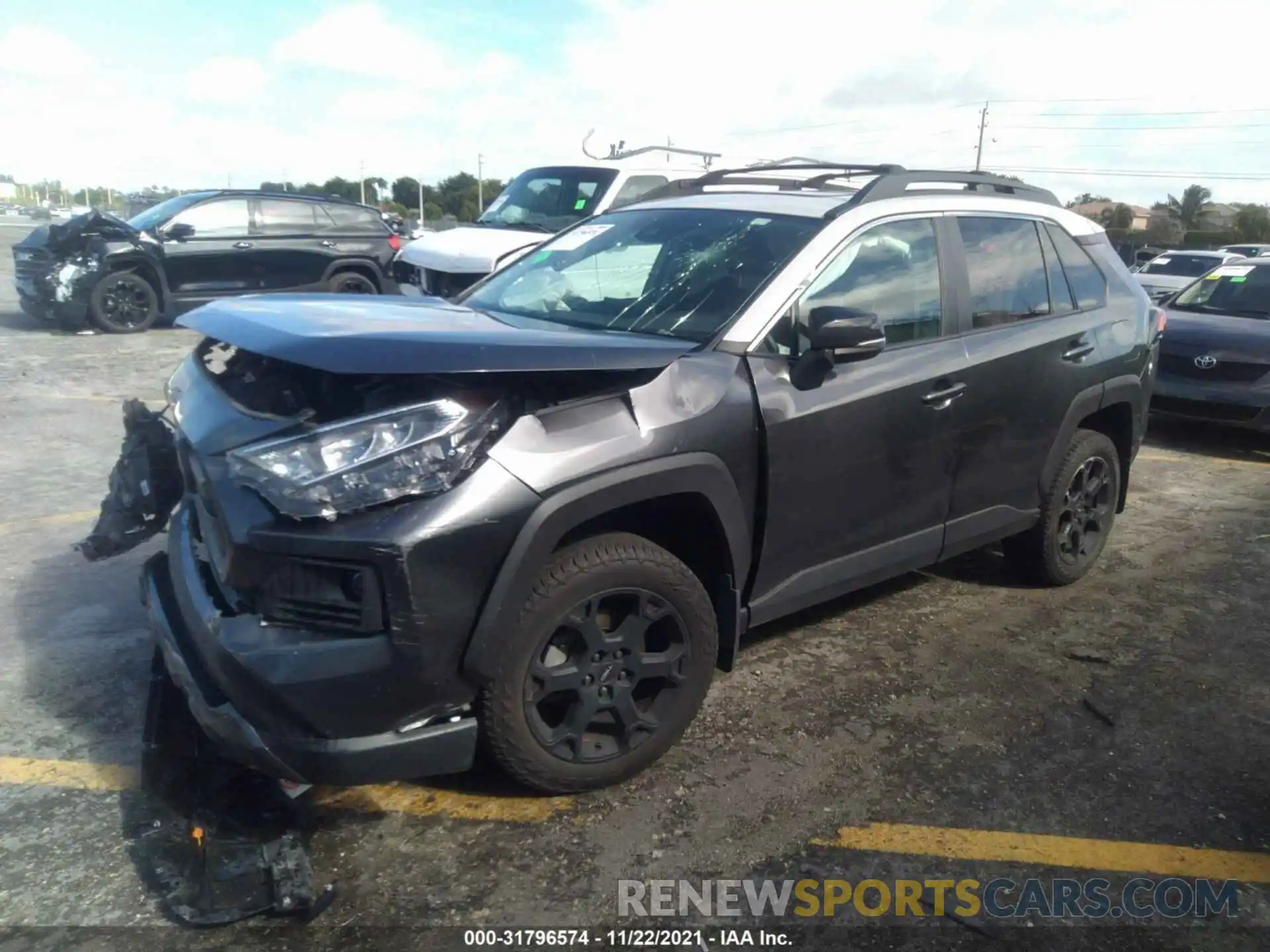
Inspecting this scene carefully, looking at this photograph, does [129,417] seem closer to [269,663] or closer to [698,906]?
[269,663]

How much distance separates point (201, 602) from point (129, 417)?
3.71 feet

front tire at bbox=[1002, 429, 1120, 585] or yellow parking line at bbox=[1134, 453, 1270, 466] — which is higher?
front tire at bbox=[1002, 429, 1120, 585]

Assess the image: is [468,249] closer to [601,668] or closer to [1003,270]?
[1003,270]

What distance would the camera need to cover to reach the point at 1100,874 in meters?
2.84

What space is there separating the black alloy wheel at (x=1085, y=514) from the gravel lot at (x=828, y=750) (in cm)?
19

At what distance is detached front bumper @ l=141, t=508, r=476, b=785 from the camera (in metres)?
2.48

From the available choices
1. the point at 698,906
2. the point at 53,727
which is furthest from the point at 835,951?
the point at 53,727

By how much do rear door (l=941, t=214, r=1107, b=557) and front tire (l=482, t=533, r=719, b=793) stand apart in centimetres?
155

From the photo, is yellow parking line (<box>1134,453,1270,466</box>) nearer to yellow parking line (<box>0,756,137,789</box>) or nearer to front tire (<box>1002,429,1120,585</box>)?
front tire (<box>1002,429,1120,585</box>)

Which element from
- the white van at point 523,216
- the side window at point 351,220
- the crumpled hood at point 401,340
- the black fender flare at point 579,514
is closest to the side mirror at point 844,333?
the crumpled hood at point 401,340

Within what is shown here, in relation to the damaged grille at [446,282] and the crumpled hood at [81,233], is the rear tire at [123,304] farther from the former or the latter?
the damaged grille at [446,282]

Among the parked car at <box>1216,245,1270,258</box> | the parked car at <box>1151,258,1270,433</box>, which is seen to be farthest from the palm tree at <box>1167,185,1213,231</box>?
the parked car at <box>1151,258,1270,433</box>

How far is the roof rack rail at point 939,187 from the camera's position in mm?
3896

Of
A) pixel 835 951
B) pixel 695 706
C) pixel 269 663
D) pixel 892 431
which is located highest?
pixel 892 431
